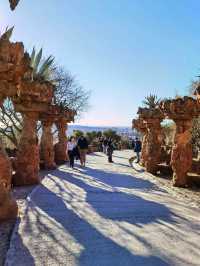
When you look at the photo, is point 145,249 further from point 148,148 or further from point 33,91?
point 148,148

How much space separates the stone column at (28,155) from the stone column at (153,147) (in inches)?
275

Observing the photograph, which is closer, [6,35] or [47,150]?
[6,35]

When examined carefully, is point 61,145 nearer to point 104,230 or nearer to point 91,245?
point 104,230

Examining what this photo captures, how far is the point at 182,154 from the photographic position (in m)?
15.7

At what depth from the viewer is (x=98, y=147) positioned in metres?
47.8

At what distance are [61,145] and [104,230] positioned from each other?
17928 millimetres

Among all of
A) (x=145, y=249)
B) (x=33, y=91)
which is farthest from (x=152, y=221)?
(x=33, y=91)

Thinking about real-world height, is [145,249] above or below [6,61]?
below

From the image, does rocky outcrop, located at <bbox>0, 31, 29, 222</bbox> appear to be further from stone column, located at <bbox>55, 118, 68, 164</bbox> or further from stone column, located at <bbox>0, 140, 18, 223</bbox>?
stone column, located at <bbox>55, 118, 68, 164</bbox>

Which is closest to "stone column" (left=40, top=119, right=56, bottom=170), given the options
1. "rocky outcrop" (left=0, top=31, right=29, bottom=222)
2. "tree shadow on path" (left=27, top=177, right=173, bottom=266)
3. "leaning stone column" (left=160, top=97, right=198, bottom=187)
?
"leaning stone column" (left=160, top=97, right=198, bottom=187)

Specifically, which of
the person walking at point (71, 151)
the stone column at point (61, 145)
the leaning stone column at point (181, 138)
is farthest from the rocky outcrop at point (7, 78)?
the stone column at point (61, 145)

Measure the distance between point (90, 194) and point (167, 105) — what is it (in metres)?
5.22

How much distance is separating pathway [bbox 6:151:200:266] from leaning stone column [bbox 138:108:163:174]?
7.27 metres

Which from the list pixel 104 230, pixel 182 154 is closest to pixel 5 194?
pixel 104 230
